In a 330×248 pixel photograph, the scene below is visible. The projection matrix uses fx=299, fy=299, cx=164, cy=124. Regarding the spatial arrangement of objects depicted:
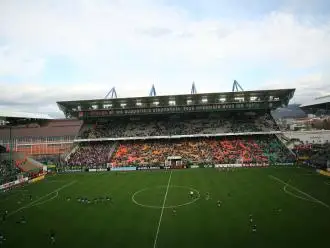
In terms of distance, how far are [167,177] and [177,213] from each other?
73.5 feet

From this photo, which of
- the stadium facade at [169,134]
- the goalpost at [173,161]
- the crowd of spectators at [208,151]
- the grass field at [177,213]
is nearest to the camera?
the grass field at [177,213]

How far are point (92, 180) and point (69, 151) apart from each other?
1027 inches

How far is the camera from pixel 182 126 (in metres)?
79.4

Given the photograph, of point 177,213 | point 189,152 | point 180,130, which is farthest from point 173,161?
point 177,213

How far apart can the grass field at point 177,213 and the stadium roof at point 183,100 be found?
88.1 ft

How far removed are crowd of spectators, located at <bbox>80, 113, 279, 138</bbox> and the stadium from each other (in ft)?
0.91

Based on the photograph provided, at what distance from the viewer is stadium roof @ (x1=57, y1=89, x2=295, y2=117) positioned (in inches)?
2864

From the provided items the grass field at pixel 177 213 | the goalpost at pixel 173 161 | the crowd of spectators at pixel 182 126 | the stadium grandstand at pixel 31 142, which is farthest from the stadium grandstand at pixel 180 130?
the grass field at pixel 177 213

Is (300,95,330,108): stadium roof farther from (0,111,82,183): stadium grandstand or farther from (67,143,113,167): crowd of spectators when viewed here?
(0,111,82,183): stadium grandstand

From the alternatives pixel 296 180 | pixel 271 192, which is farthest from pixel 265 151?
pixel 271 192

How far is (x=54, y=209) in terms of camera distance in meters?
34.4

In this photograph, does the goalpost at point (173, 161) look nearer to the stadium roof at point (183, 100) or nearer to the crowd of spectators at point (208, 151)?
the crowd of spectators at point (208, 151)

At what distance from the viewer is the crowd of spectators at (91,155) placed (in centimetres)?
6862

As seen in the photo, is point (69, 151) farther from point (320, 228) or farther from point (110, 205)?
point (320, 228)
